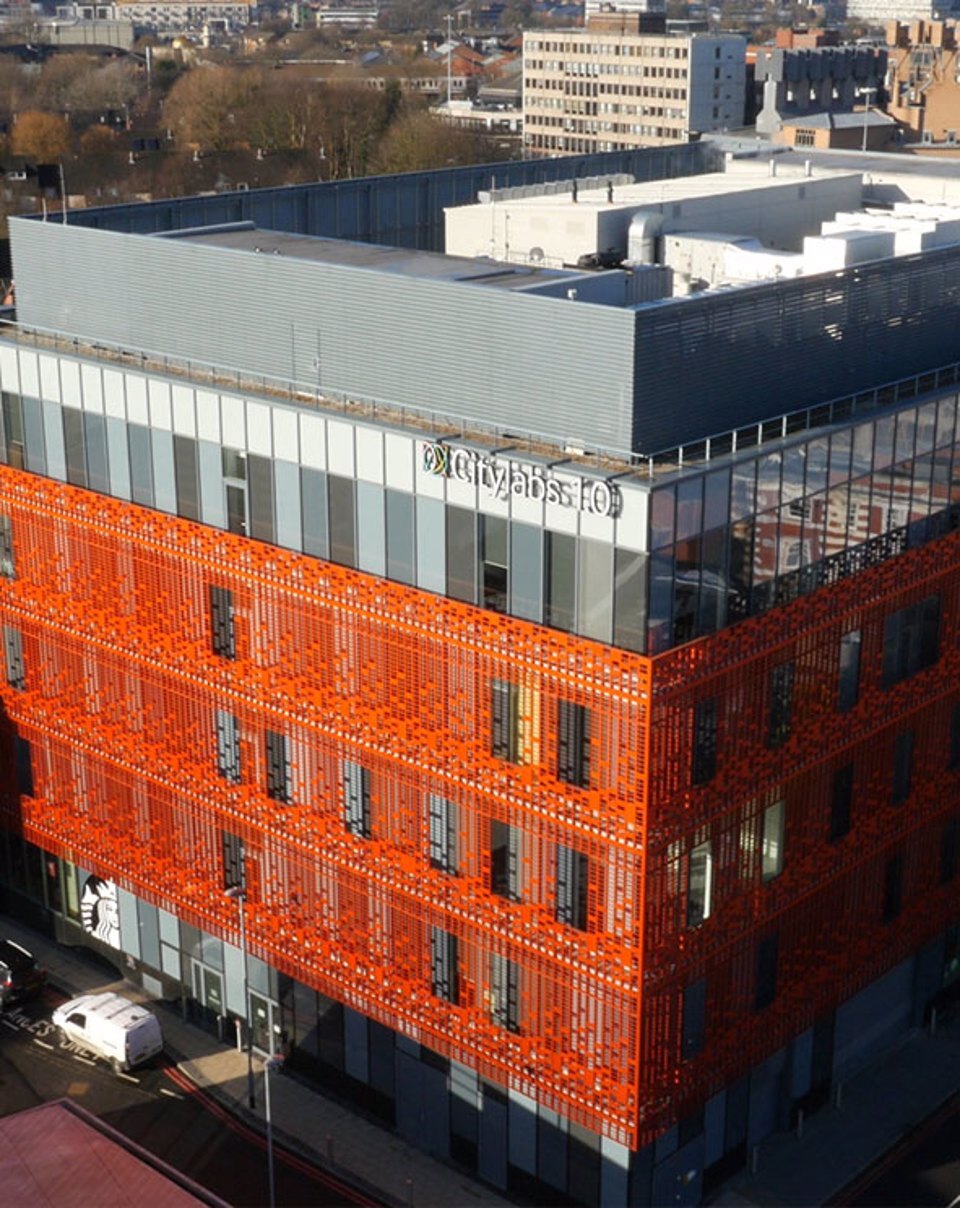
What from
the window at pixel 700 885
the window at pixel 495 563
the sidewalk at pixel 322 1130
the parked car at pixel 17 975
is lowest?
the sidewalk at pixel 322 1130

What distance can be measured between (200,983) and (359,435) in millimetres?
21069

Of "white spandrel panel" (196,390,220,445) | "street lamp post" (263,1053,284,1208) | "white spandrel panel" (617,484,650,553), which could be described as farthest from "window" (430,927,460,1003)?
"white spandrel panel" (196,390,220,445)

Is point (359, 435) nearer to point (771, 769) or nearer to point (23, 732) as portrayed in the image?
point (771, 769)

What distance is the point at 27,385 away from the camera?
56.6 m

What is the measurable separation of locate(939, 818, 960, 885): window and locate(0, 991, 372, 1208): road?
20915 millimetres

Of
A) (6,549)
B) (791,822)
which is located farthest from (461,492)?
(6,549)

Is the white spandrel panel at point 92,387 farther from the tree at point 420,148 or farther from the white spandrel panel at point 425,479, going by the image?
the tree at point 420,148

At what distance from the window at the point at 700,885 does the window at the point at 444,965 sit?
7.22 m

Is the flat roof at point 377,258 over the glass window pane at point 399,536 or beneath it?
over

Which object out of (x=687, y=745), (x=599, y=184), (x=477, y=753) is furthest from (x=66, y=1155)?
(x=599, y=184)

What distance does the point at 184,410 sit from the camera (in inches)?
2062

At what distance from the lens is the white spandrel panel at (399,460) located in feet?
155

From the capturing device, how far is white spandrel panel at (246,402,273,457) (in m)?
50.3

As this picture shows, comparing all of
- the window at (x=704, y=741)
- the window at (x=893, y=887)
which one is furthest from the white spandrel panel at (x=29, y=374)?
the window at (x=893, y=887)
